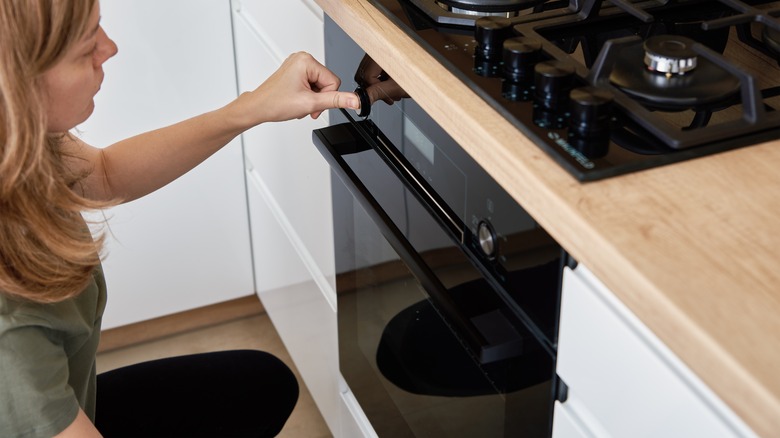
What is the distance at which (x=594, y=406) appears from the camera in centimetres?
80

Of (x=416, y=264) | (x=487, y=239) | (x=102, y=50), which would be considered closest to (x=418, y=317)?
(x=416, y=264)

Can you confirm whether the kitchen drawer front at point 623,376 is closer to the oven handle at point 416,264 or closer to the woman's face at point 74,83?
the oven handle at point 416,264

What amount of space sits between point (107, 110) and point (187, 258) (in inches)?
14.2

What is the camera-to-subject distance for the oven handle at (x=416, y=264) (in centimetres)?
90

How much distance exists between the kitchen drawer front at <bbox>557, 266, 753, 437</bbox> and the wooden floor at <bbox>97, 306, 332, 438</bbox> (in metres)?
1.23

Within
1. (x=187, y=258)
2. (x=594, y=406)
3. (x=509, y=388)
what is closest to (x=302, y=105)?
(x=509, y=388)

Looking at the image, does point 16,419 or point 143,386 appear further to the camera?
point 143,386

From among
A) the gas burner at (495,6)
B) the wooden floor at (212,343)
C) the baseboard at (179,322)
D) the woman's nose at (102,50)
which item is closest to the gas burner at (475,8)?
the gas burner at (495,6)

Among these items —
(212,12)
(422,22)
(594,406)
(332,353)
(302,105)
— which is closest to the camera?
(594,406)

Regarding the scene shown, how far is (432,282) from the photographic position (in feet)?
3.32

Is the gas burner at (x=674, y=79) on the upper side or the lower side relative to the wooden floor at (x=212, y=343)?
upper

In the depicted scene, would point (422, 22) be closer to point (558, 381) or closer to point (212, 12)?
point (558, 381)

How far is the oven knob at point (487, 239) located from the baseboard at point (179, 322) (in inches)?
50.8

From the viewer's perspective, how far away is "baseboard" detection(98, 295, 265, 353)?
81.7 inches
